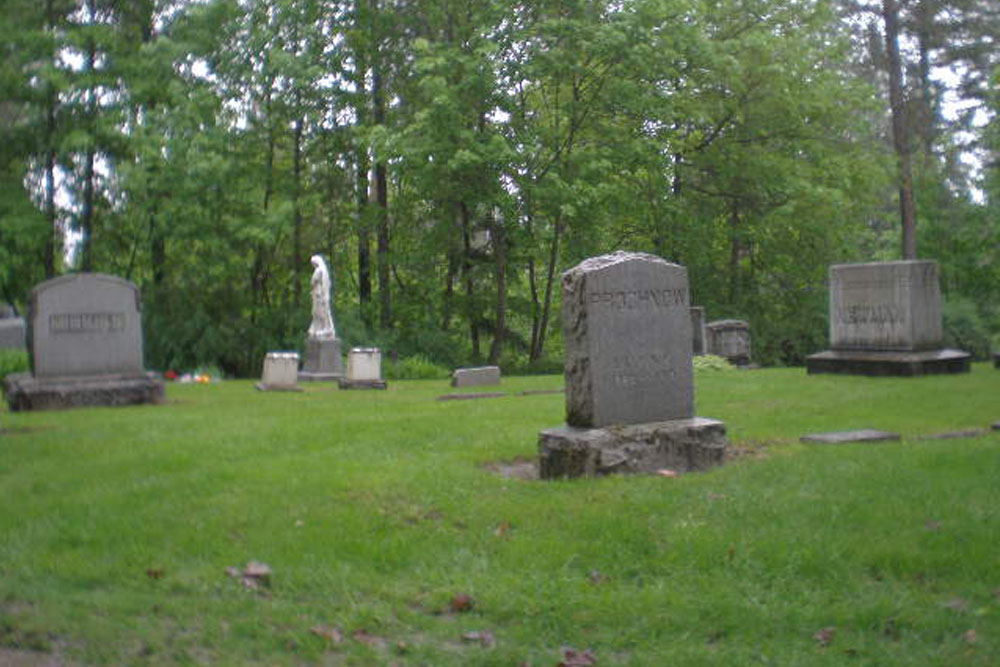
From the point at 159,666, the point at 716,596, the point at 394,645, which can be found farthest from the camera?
the point at 716,596

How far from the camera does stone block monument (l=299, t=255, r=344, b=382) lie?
20.5 metres

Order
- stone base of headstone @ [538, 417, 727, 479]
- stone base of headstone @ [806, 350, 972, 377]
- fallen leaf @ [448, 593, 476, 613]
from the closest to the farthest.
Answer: fallen leaf @ [448, 593, 476, 613] → stone base of headstone @ [538, 417, 727, 479] → stone base of headstone @ [806, 350, 972, 377]

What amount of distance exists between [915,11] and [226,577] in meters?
29.8

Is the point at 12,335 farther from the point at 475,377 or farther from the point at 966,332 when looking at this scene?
the point at 966,332

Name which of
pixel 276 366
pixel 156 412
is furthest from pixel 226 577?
pixel 276 366

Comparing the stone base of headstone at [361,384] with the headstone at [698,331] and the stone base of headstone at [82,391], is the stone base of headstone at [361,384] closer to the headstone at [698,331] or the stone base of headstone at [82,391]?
the stone base of headstone at [82,391]

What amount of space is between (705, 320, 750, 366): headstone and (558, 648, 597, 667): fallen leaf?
19.9m

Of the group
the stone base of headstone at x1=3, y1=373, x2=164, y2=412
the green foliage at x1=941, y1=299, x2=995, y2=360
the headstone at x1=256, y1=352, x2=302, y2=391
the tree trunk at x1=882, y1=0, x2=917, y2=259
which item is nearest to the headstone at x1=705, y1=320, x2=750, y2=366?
the tree trunk at x1=882, y1=0, x2=917, y2=259

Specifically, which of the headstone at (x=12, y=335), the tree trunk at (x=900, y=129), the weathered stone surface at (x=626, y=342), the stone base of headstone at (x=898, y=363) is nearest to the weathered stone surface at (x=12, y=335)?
the headstone at (x=12, y=335)

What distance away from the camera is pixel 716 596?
5.22 metres

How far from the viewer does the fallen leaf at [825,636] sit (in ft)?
15.5

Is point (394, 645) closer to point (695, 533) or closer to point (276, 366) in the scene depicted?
point (695, 533)

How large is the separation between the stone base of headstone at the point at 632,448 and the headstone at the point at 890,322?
854cm

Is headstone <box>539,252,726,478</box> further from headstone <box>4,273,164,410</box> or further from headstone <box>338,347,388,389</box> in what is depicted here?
headstone <box>338,347,388,389</box>
